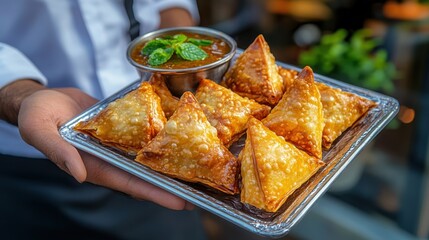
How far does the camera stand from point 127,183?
5.14 feet

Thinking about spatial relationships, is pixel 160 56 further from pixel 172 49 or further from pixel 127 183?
pixel 127 183

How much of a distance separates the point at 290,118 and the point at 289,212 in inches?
14.5

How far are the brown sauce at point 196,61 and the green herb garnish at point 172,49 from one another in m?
0.02

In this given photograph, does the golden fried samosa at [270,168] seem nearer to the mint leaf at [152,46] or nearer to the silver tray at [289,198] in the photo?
the silver tray at [289,198]

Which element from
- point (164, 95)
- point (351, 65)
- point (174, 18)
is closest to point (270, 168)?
point (164, 95)

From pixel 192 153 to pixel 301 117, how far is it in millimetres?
374

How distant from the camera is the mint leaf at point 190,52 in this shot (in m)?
1.77

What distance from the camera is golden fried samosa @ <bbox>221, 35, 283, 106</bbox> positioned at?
1.79 m

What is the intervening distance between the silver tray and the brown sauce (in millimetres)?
224

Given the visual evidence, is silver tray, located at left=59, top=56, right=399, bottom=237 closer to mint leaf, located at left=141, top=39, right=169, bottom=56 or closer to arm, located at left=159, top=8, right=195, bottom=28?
mint leaf, located at left=141, top=39, right=169, bottom=56

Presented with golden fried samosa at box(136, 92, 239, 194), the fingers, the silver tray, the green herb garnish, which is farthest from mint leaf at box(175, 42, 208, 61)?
the fingers

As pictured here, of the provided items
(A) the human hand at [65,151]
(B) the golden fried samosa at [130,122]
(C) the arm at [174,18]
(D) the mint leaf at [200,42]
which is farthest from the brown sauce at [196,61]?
(C) the arm at [174,18]

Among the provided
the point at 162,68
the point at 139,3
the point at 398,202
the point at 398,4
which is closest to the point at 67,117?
the point at 162,68

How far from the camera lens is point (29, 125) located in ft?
5.39
